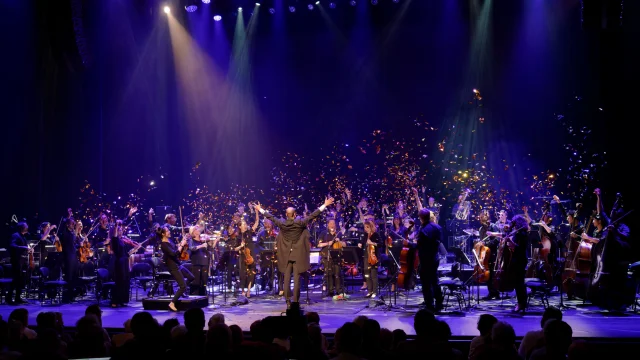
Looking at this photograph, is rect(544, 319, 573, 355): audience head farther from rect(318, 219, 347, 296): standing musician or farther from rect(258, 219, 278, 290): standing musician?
rect(258, 219, 278, 290): standing musician

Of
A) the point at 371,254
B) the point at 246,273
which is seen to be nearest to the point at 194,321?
the point at 371,254

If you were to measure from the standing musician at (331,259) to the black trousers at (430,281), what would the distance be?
298cm

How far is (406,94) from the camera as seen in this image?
19578 millimetres

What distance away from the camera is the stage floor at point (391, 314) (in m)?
9.06

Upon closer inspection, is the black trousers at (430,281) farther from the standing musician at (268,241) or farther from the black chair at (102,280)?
the black chair at (102,280)

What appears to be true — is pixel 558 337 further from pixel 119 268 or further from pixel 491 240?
pixel 119 268

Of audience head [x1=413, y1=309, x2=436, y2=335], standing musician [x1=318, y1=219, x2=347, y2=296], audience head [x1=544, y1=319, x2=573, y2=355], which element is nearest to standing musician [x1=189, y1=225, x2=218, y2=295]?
standing musician [x1=318, y1=219, x2=347, y2=296]

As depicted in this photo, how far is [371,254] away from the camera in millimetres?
13070

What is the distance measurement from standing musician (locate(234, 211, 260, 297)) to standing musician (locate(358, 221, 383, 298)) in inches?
104

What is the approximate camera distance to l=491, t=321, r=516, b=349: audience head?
4789mm

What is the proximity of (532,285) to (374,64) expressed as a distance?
1101 cm

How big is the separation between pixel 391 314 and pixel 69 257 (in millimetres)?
7386

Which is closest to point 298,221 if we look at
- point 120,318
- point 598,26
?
point 120,318

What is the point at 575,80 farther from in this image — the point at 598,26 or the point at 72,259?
the point at 72,259
